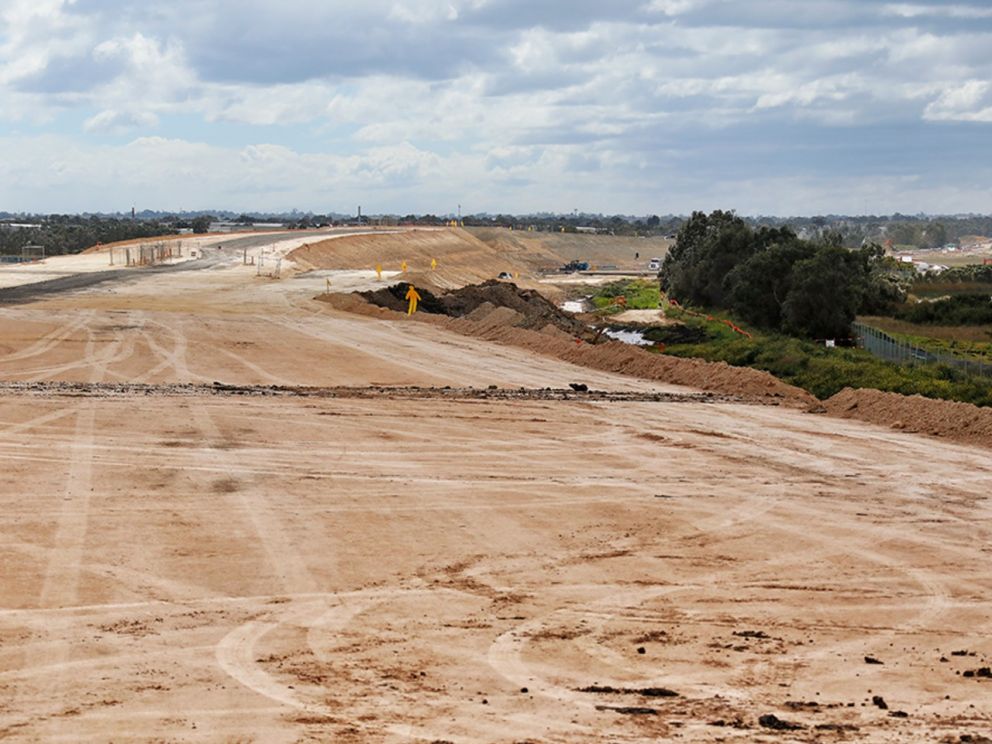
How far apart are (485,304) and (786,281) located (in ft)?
43.8

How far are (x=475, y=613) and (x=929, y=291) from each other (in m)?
73.9

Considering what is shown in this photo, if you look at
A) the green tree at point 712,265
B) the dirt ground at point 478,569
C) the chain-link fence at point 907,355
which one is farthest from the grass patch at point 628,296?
the dirt ground at point 478,569

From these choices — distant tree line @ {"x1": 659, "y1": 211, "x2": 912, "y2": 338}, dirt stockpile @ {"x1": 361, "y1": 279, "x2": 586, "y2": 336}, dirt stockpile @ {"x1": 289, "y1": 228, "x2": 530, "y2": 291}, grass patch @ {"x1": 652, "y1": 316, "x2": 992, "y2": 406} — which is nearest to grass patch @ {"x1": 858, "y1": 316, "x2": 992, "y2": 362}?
distant tree line @ {"x1": 659, "y1": 211, "x2": 912, "y2": 338}

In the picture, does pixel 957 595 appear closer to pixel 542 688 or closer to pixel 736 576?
pixel 736 576

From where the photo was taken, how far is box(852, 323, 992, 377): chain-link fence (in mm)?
38188

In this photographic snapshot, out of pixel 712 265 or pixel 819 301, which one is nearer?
pixel 819 301

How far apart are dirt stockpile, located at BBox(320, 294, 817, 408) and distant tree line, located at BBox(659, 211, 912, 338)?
457 inches

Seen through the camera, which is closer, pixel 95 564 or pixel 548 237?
pixel 95 564

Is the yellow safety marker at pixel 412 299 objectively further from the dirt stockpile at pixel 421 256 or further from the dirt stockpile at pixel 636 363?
the dirt stockpile at pixel 421 256

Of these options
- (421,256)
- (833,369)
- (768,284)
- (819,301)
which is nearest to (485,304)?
(768,284)

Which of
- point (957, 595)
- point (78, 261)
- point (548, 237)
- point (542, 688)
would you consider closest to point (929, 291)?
point (78, 261)

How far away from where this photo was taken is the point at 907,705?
11969 millimetres

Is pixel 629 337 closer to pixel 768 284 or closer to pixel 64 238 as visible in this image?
pixel 768 284

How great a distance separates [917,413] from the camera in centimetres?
3080
